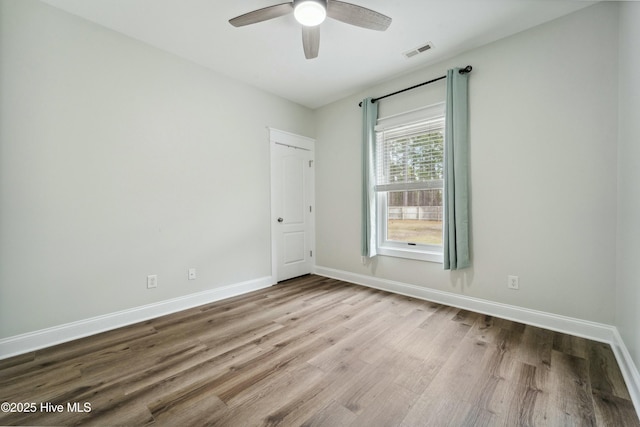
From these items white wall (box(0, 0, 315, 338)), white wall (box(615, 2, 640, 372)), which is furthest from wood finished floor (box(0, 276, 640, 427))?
white wall (box(0, 0, 315, 338))

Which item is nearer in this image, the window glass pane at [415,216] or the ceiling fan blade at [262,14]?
the ceiling fan blade at [262,14]

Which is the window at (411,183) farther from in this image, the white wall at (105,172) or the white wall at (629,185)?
the white wall at (105,172)

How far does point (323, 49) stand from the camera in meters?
2.73

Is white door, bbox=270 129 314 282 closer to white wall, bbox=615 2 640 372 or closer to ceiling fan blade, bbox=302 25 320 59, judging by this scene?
ceiling fan blade, bbox=302 25 320 59

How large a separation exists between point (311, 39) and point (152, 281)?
2.80 m

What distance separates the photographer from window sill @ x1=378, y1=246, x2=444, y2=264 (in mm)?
3024

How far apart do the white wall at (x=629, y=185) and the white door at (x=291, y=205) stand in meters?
3.41

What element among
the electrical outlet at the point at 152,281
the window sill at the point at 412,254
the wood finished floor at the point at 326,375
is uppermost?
the window sill at the point at 412,254

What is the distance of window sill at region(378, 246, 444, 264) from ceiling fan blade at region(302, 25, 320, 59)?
2.47m

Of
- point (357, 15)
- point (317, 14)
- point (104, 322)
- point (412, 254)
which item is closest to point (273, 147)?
point (317, 14)

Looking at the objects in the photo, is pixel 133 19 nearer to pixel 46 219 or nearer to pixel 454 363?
pixel 46 219

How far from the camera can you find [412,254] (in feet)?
10.6

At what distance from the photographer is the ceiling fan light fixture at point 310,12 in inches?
72.6

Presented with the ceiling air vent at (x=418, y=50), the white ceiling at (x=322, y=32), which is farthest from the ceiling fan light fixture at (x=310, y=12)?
the ceiling air vent at (x=418, y=50)
